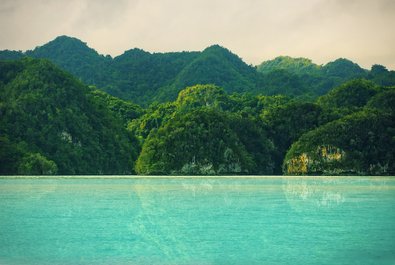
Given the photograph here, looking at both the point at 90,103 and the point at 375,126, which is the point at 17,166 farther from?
the point at 375,126

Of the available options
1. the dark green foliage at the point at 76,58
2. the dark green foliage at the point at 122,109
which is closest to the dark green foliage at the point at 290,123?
the dark green foliage at the point at 122,109

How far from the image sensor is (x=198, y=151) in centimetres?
7662

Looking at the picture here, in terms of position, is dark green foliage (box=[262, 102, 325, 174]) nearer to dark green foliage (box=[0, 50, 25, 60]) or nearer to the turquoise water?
the turquoise water

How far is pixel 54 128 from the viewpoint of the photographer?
280 feet

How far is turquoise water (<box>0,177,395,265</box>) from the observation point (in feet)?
40.1

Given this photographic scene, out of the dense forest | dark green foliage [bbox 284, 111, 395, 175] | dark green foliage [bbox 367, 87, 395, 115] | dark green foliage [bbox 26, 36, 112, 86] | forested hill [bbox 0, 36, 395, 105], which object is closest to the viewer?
dark green foliage [bbox 284, 111, 395, 175]

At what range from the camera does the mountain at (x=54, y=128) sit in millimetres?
73562

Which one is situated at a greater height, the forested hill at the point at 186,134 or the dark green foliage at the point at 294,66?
the dark green foliage at the point at 294,66

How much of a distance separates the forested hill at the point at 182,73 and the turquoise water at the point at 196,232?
9757 cm

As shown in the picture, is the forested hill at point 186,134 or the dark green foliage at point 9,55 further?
the dark green foliage at point 9,55

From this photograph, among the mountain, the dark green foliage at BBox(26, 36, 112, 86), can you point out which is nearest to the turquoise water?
the mountain

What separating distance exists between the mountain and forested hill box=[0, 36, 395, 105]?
36065 millimetres


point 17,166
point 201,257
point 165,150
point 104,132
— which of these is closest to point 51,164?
point 17,166

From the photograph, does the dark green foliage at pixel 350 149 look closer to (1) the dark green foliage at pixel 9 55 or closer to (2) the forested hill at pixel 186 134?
(2) the forested hill at pixel 186 134
